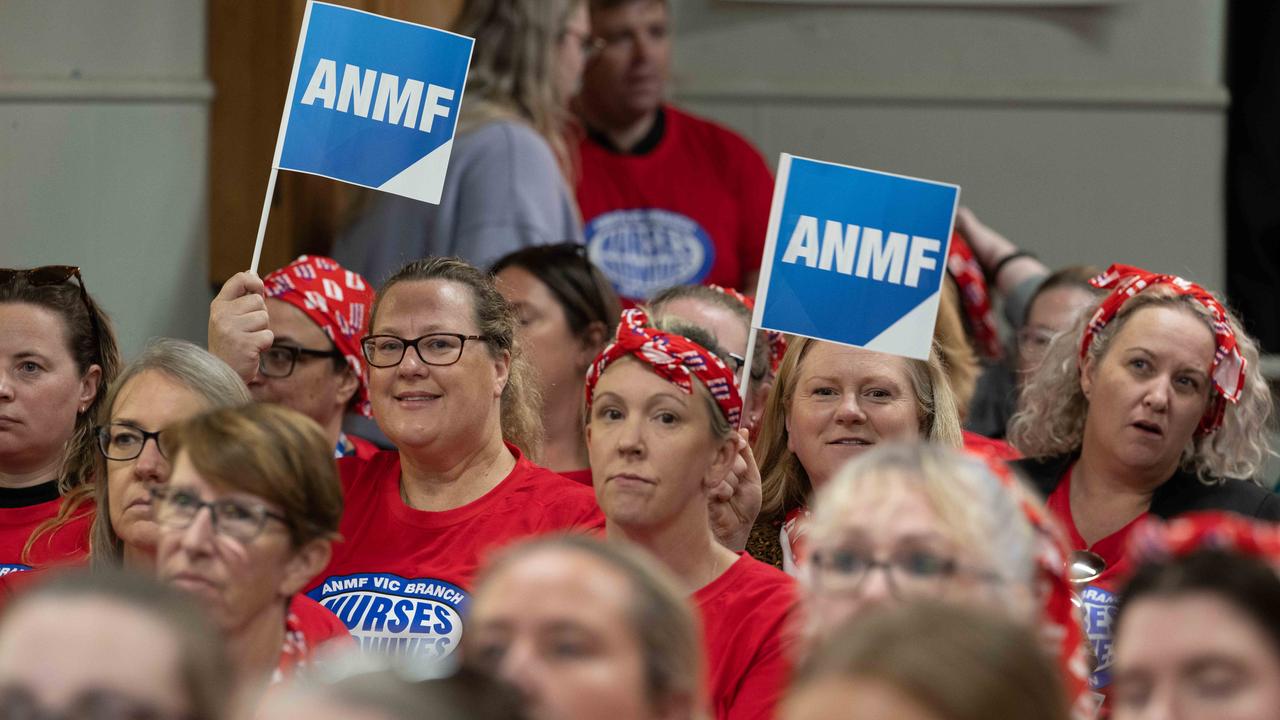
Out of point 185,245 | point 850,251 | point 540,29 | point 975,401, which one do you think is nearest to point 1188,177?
point 975,401

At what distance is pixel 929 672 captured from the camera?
193 cm

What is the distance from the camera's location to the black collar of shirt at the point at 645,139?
21.7 ft

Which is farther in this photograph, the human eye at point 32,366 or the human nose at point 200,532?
the human eye at point 32,366

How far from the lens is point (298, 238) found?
235 inches

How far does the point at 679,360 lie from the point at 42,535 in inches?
59.5

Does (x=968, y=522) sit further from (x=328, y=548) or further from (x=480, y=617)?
(x=328, y=548)

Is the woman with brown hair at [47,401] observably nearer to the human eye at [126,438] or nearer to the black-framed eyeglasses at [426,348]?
the human eye at [126,438]

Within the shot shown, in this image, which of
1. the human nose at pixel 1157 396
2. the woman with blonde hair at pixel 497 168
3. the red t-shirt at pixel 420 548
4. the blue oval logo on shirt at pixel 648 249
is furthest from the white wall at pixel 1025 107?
the red t-shirt at pixel 420 548

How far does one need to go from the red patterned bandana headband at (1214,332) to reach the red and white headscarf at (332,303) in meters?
1.93

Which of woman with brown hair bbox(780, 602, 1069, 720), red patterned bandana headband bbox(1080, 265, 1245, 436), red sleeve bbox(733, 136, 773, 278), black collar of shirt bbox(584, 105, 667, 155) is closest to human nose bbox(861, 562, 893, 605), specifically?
woman with brown hair bbox(780, 602, 1069, 720)

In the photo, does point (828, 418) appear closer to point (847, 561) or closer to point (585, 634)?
point (847, 561)

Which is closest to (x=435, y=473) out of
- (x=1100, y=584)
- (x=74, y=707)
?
(x=1100, y=584)

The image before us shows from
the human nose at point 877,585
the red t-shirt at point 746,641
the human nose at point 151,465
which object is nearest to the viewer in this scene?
the human nose at point 877,585

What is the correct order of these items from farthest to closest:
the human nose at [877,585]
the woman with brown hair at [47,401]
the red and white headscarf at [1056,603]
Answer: the woman with brown hair at [47,401], the red and white headscarf at [1056,603], the human nose at [877,585]
